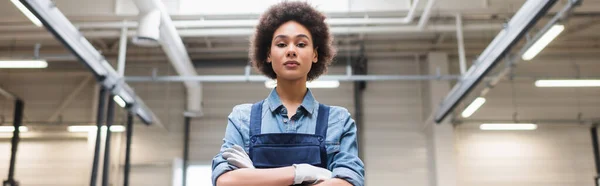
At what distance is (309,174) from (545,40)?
630 cm

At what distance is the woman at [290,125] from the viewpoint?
5.16 feet

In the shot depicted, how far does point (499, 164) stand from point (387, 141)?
237 centimetres

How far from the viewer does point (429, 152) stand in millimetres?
12562

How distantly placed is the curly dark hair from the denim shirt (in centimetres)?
15

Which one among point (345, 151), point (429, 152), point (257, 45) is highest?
point (429, 152)

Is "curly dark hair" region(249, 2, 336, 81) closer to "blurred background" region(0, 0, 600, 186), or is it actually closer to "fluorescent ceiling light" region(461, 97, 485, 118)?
"fluorescent ceiling light" region(461, 97, 485, 118)

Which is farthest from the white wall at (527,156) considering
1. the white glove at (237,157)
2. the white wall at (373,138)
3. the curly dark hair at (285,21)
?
the white glove at (237,157)

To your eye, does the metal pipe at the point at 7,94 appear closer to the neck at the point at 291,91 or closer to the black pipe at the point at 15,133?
the black pipe at the point at 15,133

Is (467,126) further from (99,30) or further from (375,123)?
(99,30)

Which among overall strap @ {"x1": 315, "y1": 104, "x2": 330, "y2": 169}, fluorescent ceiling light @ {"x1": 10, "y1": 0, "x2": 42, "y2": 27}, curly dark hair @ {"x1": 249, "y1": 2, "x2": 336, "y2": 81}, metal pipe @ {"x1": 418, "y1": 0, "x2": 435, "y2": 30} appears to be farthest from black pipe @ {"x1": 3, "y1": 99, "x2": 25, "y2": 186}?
overall strap @ {"x1": 315, "y1": 104, "x2": 330, "y2": 169}

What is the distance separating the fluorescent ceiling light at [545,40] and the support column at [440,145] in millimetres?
4100

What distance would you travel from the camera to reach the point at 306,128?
1731 millimetres

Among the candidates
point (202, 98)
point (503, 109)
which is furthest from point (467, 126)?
point (202, 98)

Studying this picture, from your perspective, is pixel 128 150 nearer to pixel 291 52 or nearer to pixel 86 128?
pixel 86 128
